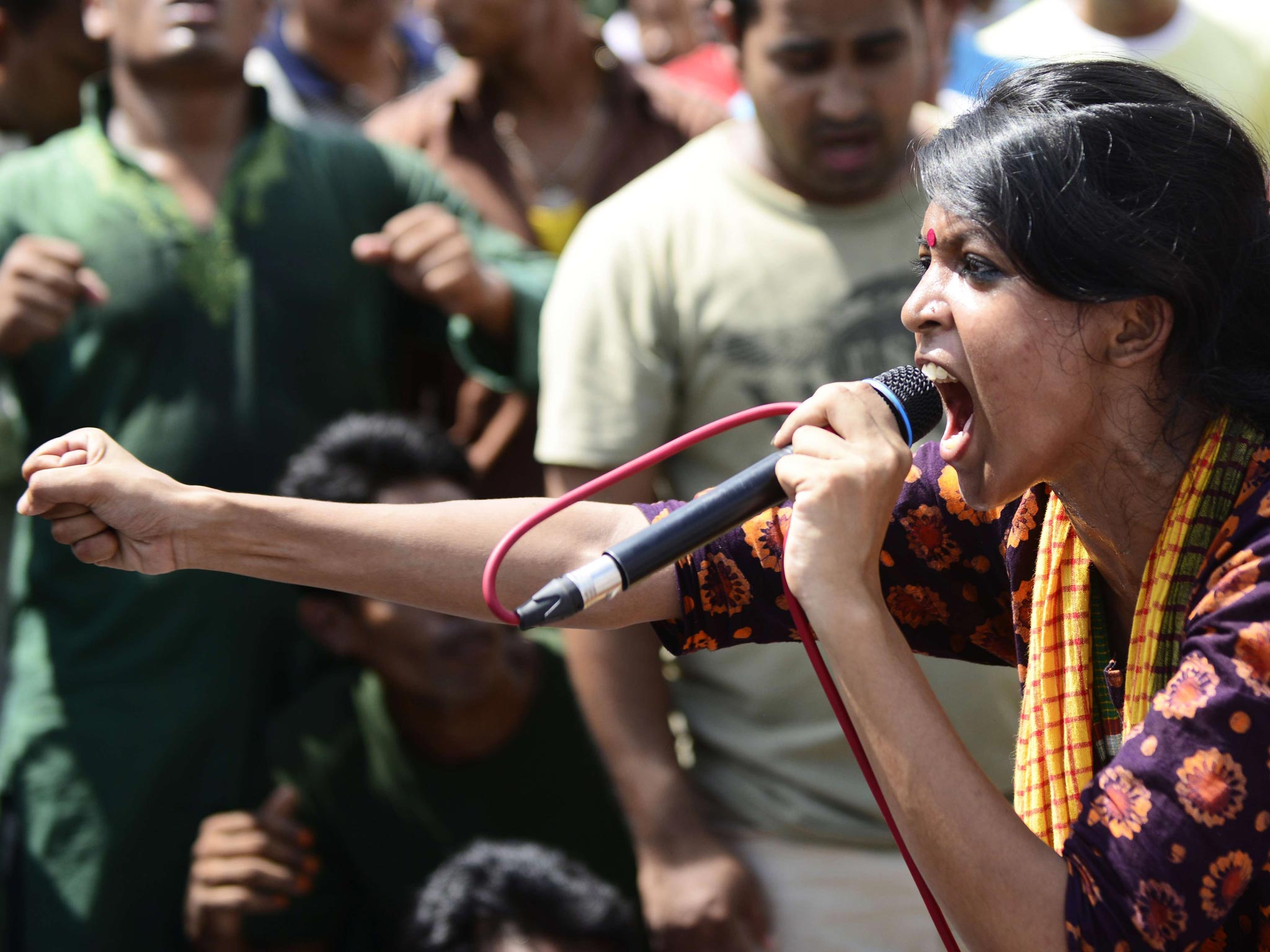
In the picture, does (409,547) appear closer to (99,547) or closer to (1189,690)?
(99,547)

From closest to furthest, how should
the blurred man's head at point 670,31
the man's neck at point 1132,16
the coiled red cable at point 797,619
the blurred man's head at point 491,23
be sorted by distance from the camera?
the coiled red cable at point 797,619, the man's neck at point 1132,16, the blurred man's head at point 491,23, the blurred man's head at point 670,31

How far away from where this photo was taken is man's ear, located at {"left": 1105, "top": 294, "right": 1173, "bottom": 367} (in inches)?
72.1

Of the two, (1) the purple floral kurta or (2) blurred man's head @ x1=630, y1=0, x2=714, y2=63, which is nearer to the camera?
(1) the purple floral kurta

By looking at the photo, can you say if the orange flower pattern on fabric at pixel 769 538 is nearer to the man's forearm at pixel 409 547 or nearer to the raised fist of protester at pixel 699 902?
the man's forearm at pixel 409 547

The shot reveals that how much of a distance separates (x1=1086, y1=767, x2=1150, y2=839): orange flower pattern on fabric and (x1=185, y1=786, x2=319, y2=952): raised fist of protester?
6.93 feet

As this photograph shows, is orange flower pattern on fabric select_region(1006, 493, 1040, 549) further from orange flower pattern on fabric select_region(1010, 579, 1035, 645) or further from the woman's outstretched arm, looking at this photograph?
the woman's outstretched arm

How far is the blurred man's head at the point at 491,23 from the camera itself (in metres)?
4.16

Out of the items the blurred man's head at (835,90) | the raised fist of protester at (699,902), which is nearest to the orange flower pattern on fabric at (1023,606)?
the raised fist of protester at (699,902)

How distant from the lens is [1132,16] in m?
3.90

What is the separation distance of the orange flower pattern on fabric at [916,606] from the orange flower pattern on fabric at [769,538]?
0.56ft

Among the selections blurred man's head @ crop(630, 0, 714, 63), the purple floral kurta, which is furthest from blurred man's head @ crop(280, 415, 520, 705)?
blurred man's head @ crop(630, 0, 714, 63)

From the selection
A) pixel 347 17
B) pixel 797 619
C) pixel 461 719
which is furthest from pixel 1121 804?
pixel 347 17

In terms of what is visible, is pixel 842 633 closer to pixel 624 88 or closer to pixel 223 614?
pixel 223 614

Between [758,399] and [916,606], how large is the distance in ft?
3.42
